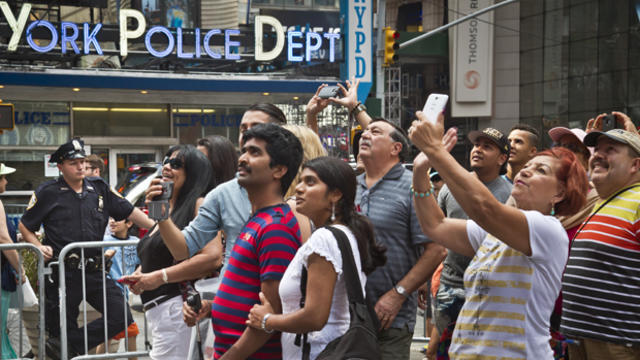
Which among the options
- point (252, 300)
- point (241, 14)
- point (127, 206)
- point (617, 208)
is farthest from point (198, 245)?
point (241, 14)

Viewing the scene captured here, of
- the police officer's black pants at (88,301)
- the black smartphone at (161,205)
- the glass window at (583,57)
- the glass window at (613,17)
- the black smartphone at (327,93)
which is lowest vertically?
the police officer's black pants at (88,301)

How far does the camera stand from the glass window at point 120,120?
20.3 m

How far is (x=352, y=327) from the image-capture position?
304 centimetres

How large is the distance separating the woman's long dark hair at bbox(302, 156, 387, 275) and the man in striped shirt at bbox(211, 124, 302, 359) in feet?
0.71

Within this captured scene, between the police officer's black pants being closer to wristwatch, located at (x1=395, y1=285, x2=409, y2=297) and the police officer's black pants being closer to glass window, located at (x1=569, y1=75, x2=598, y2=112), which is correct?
wristwatch, located at (x1=395, y1=285, x2=409, y2=297)

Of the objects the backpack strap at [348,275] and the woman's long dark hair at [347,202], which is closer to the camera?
the backpack strap at [348,275]

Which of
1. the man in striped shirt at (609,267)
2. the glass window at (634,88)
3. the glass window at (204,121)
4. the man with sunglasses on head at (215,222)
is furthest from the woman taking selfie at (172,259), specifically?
the glass window at (634,88)

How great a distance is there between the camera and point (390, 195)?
14.1 feet

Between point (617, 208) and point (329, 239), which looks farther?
point (617, 208)

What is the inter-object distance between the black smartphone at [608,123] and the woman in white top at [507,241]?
67.9 inches

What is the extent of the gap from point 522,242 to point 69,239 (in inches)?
199

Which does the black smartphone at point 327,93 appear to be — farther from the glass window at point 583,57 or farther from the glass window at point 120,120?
the glass window at point 583,57

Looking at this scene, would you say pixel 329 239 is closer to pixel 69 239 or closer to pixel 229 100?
pixel 69 239

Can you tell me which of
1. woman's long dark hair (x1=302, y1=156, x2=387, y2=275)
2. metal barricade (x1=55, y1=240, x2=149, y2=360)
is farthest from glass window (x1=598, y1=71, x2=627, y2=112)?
woman's long dark hair (x1=302, y1=156, x2=387, y2=275)
